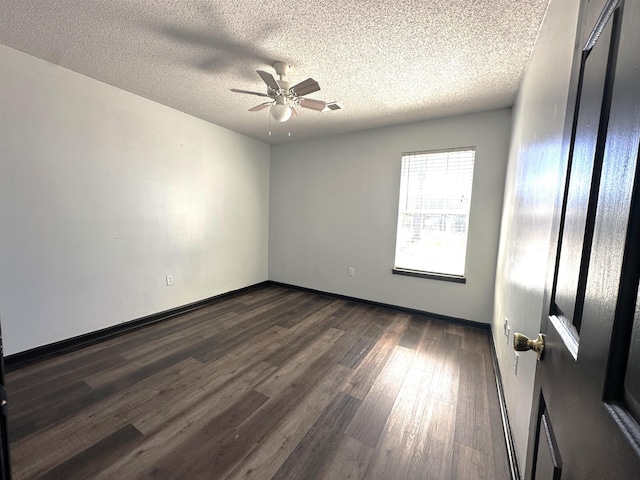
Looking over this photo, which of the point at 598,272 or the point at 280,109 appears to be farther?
the point at 280,109

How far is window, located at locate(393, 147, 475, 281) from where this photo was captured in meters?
3.15

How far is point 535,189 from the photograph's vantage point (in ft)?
4.81

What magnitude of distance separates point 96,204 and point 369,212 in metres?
3.09

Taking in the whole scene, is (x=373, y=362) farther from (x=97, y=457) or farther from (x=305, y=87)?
(x=305, y=87)

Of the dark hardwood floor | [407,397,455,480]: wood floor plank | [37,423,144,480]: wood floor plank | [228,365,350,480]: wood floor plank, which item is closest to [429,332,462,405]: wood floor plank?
the dark hardwood floor

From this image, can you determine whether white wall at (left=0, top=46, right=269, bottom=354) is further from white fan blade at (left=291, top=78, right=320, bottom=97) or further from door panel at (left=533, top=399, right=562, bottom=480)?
door panel at (left=533, top=399, right=562, bottom=480)

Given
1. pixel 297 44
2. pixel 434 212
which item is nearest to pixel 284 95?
pixel 297 44

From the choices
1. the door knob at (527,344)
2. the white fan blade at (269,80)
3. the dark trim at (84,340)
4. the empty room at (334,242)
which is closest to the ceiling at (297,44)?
the empty room at (334,242)

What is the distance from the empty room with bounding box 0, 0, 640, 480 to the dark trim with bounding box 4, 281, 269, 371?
0.05 ft

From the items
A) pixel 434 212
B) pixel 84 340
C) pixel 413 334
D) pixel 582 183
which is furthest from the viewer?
pixel 434 212

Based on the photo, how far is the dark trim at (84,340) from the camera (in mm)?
2164

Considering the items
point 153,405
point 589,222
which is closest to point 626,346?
point 589,222

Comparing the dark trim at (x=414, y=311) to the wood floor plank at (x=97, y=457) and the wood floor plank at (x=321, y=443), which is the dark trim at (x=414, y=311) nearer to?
the wood floor plank at (x=321, y=443)

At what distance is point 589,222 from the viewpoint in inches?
20.8
